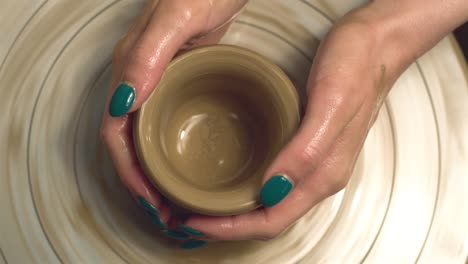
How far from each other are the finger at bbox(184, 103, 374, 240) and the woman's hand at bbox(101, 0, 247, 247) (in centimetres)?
11

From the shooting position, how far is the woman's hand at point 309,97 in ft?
2.71

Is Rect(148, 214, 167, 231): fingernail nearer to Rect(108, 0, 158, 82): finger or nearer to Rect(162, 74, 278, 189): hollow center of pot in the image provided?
Rect(162, 74, 278, 189): hollow center of pot

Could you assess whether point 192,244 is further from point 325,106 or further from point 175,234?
point 325,106

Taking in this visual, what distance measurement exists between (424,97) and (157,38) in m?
0.61

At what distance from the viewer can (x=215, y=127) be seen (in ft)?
3.35

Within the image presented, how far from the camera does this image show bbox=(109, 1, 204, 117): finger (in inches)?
32.5

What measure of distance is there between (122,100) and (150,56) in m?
0.09

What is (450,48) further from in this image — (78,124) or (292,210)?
(78,124)

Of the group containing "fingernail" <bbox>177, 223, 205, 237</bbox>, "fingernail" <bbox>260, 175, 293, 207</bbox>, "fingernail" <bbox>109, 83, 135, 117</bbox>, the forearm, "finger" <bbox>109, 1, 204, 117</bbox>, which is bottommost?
"fingernail" <bbox>177, 223, 205, 237</bbox>

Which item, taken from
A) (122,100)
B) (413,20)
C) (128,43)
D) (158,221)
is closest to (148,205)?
(158,221)

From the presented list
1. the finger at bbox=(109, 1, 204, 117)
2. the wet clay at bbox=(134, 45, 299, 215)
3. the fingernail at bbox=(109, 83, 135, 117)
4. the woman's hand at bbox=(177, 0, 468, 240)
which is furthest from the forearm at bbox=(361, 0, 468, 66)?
the fingernail at bbox=(109, 83, 135, 117)

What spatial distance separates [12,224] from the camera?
990 millimetres

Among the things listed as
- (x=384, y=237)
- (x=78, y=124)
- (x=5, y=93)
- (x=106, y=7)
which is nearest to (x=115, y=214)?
(x=78, y=124)

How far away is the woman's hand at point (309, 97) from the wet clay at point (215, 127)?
36 millimetres
